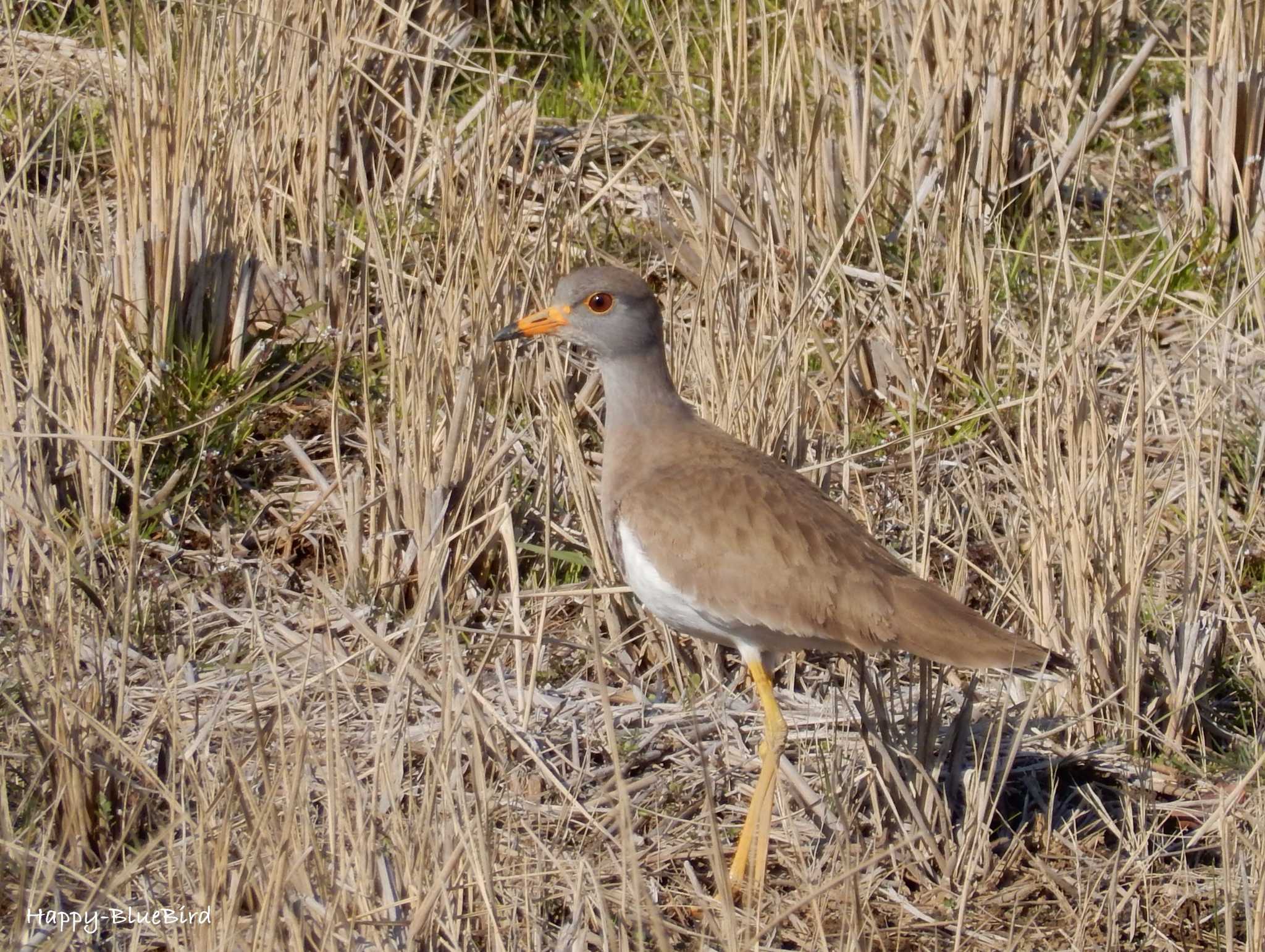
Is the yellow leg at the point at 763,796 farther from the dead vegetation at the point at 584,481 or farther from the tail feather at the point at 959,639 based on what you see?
the tail feather at the point at 959,639

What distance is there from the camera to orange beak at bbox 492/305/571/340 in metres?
4.23

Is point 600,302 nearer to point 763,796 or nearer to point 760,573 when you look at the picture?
point 760,573

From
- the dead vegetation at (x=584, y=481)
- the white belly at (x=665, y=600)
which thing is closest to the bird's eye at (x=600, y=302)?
the dead vegetation at (x=584, y=481)

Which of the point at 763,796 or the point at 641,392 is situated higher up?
the point at 641,392

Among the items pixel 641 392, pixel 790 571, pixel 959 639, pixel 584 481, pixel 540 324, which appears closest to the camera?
pixel 959 639

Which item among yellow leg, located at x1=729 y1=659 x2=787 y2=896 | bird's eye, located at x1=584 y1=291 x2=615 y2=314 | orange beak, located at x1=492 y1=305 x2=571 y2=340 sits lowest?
yellow leg, located at x1=729 y1=659 x2=787 y2=896

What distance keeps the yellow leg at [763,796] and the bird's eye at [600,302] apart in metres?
0.97

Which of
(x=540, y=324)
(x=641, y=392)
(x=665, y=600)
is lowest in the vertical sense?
(x=665, y=600)

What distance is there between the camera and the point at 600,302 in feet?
13.6

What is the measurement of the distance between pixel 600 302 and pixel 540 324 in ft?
0.61

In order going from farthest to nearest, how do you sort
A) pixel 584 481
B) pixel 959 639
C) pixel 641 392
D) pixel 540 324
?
pixel 584 481, pixel 540 324, pixel 641 392, pixel 959 639

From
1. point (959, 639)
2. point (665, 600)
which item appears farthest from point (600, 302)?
point (959, 639)

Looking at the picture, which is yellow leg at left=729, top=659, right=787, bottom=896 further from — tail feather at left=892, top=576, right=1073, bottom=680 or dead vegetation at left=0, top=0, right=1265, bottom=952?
tail feather at left=892, top=576, right=1073, bottom=680

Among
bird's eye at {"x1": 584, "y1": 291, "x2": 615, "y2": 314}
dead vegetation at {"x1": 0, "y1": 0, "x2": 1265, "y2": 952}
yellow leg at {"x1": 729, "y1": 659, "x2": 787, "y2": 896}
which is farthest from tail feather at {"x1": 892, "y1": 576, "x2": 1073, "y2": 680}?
bird's eye at {"x1": 584, "y1": 291, "x2": 615, "y2": 314}
